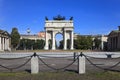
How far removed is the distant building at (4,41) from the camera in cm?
11562

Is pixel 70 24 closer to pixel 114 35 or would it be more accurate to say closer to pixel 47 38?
pixel 47 38

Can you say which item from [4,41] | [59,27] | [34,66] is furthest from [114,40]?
[34,66]

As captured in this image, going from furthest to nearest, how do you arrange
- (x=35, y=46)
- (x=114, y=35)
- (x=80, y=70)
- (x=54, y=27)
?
→ (x=35, y=46), (x=114, y=35), (x=54, y=27), (x=80, y=70)

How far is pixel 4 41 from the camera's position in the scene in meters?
123

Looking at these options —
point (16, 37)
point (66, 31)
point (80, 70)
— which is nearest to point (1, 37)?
point (16, 37)

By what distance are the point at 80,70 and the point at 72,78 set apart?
262cm

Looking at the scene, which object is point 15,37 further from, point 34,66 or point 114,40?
point 34,66

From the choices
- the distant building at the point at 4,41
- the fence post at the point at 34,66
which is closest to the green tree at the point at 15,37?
the distant building at the point at 4,41

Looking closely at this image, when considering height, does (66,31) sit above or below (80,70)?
above

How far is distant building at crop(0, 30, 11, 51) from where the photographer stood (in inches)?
4552

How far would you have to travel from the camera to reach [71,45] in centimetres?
11156

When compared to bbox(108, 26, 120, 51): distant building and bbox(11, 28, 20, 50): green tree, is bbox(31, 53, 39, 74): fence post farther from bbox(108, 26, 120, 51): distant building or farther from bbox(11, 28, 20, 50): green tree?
bbox(108, 26, 120, 51): distant building

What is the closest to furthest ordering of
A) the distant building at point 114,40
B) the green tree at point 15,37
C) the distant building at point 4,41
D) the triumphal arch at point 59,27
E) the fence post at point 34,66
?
the fence post at point 34,66
the triumphal arch at point 59,27
the distant building at point 4,41
the green tree at point 15,37
the distant building at point 114,40

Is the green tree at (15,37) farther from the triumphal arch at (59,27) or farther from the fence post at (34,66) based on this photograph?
the fence post at (34,66)
